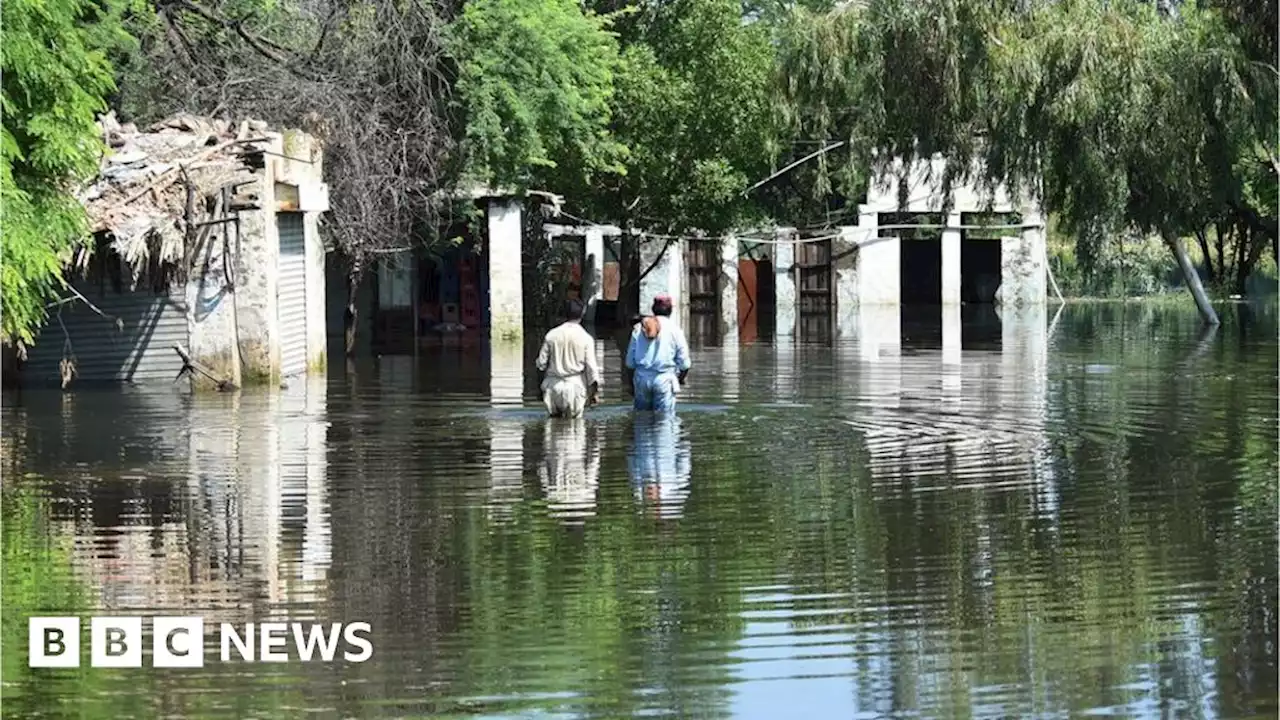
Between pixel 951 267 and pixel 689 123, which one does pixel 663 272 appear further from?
pixel 951 267

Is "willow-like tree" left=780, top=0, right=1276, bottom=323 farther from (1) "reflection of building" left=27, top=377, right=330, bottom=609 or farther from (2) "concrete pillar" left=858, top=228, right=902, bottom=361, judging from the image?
(1) "reflection of building" left=27, top=377, right=330, bottom=609

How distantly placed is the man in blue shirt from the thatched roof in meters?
6.63

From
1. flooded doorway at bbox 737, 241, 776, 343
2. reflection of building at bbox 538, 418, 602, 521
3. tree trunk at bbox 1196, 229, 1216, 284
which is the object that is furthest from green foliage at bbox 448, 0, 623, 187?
tree trunk at bbox 1196, 229, 1216, 284

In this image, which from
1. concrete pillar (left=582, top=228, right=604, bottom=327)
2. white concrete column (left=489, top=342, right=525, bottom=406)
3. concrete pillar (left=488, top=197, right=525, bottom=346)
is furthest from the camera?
concrete pillar (left=582, top=228, right=604, bottom=327)

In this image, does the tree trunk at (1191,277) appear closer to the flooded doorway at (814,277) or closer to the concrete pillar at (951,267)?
the concrete pillar at (951,267)

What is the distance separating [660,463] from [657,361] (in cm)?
329

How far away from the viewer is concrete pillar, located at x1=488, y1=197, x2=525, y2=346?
130ft

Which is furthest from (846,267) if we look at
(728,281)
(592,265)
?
(592,265)

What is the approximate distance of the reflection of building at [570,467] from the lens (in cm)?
1393

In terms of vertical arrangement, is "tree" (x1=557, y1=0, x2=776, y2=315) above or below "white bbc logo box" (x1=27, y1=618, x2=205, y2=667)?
above

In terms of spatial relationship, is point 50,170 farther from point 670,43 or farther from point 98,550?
point 670,43

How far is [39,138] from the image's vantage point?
17.8 m

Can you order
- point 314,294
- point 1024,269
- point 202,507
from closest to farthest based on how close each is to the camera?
point 202,507
point 314,294
point 1024,269

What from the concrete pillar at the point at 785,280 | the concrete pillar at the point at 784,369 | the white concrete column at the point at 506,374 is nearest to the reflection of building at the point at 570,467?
the white concrete column at the point at 506,374
